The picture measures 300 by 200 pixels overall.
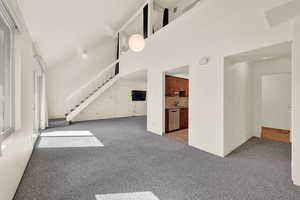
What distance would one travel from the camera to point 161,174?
2.10 meters

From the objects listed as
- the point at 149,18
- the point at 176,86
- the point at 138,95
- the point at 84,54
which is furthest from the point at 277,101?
the point at 84,54

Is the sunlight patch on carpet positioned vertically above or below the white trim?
below

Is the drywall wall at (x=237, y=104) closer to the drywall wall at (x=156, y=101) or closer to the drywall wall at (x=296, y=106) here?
the drywall wall at (x=296, y=106)

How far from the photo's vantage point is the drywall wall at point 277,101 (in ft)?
15.3

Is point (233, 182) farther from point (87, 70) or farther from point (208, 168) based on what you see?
point (87, 70)

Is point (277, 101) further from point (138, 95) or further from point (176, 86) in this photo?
point (138, 95)

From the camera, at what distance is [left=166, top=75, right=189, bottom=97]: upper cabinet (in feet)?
15.7

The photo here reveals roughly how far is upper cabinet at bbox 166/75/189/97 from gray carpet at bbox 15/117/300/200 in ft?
7.39

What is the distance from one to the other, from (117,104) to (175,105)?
167 inches

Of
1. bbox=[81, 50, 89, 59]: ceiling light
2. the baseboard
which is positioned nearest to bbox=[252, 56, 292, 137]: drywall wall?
the baseboard

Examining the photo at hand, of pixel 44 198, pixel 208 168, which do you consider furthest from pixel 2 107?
pixel 208 168

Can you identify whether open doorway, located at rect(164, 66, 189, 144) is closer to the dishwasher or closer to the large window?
the dishwasher

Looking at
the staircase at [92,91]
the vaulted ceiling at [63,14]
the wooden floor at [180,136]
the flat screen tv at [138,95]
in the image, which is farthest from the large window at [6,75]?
the flat screen tv at [138,95]

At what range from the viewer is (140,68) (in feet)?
17.3
